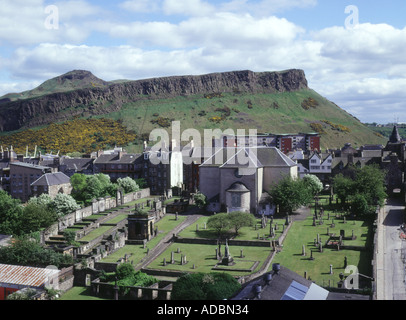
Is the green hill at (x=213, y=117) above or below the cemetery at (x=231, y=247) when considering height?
above

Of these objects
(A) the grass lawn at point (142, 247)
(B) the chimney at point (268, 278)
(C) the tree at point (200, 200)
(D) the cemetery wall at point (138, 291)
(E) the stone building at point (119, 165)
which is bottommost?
(D) the cemetery wall at point (138, 291)

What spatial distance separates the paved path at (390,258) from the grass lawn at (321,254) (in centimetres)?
134

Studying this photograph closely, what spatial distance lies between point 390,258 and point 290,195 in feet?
64.3

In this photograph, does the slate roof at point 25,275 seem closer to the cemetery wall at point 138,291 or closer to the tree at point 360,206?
the cemetery wall at point 138,291

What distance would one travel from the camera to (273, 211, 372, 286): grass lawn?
3800cm

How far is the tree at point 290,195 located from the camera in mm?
58625

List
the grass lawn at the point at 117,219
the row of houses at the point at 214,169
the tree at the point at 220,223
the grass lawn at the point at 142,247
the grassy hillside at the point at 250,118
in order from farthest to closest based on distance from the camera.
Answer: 1. the grassy hillside at the point at 250,118
2. the row of houses at the point at 214,169
3. the grass lawn at the point at 117,219
4. the tree at the point at 220,223
5. the grass lawn at the point at 142,247

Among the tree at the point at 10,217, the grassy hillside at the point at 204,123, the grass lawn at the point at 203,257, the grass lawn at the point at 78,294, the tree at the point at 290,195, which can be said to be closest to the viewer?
the grass lawn at the point at 78,294

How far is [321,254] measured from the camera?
4300cm

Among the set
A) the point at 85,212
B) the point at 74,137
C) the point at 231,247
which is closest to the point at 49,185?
the point at 85,212

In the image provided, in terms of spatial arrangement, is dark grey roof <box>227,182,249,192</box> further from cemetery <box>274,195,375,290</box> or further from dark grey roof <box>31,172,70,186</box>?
dark grey roof <box>31,172,70,186</box>

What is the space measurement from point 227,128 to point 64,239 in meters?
122

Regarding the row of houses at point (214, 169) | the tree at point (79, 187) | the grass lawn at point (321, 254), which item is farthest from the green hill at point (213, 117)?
the grass lawn at point (321, 254)

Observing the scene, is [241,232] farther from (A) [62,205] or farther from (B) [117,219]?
(A) [62,205]
